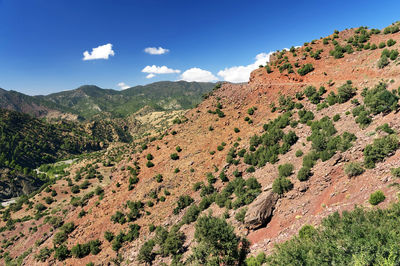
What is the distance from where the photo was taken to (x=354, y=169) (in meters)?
17.2

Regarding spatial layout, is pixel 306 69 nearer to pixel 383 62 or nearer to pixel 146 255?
pixel 383 62

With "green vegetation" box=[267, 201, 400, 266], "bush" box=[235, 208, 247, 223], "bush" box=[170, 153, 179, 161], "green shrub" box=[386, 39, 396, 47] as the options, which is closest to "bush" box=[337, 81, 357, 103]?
"green shrub" box=[386, 39, 396, 47]

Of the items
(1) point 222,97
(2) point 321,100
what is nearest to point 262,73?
(1) point 222,97

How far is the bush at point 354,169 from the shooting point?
17203mm

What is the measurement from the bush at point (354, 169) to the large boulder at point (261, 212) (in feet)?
24.8

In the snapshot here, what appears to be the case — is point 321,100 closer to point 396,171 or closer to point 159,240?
point 396,171

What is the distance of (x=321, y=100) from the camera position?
34844 millimetres

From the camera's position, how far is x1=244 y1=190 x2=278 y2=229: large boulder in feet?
62.9

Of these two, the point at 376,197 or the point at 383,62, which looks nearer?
the point at 376,197

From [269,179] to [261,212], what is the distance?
7.08 metres

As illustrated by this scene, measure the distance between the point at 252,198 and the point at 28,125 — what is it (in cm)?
21525

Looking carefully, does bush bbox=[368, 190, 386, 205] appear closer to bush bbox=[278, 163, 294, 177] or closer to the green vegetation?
the green vegetation

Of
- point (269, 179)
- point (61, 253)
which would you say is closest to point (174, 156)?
point (269, 179)

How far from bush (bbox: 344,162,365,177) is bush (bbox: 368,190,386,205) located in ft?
11.9
